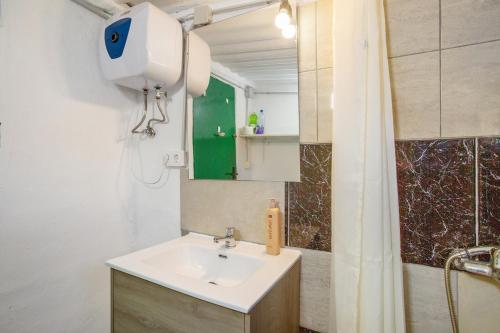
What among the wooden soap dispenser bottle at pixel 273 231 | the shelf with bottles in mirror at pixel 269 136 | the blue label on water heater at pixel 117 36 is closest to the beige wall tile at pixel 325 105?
the shelf with bottles in mirror at pixel 269 136

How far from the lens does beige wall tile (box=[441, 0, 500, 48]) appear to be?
2.54 ft

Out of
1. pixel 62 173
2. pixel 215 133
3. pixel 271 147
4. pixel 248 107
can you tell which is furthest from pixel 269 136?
pixel 62 173

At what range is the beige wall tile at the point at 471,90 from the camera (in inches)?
30.6

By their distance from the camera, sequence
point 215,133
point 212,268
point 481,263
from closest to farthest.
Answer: point 481,263 < point 212,268 < point 215,133

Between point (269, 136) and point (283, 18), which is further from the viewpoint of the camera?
point (269, 136)

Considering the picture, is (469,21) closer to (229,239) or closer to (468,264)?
(468,264)

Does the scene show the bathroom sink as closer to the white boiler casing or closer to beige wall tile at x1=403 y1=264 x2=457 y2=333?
beige wall tile at x1=403 y1=264 x2=457 y2=333

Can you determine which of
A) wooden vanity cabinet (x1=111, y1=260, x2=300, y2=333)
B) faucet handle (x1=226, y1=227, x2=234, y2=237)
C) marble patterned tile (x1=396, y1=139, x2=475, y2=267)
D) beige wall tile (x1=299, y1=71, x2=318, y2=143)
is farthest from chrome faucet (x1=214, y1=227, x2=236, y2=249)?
marble patterned tile (x1=396, y1=139, x2=475, y2=267)

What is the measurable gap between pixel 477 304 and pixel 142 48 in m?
1.53

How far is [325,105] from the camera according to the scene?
1021 millimetres

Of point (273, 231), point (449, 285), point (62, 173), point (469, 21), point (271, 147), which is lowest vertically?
point (449, 285)

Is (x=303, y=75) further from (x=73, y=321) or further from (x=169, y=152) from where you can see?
(x=73, y=321)

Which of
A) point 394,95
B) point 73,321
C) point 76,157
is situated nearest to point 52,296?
point 73,321

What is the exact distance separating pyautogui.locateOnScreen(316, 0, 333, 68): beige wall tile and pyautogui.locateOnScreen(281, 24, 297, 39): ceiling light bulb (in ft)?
0.32
